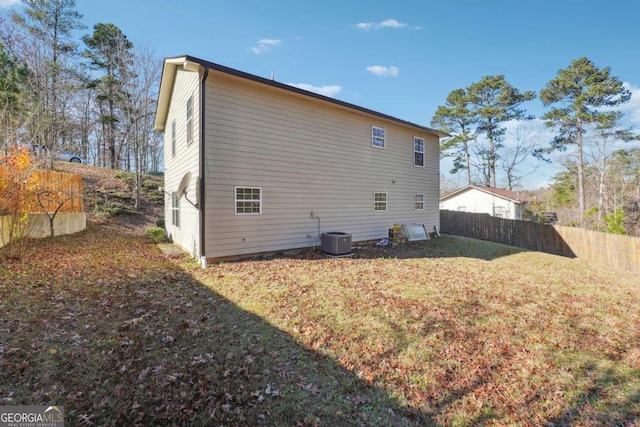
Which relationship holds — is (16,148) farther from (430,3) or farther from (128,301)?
(430,3)

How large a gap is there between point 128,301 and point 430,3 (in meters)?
13.9

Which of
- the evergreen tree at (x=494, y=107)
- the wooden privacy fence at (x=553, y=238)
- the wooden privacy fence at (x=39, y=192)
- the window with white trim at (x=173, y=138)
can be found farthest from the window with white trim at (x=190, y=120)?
the evergreen tree at (x=494, y=107)

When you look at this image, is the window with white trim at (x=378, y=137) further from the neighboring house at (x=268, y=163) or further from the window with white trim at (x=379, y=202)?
the window with white trim at (x=379, y=202)

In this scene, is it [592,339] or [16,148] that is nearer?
[592,339]

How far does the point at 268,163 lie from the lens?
334 inches

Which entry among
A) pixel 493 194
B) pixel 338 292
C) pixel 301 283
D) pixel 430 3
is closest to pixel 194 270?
pixel 301 283

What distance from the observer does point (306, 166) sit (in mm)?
9398

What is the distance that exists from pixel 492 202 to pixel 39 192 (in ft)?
88.8

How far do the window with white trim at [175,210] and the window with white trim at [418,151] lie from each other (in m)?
10.6

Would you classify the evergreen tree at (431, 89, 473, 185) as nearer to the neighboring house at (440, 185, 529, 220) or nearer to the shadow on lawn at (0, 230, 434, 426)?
the neighboring house at (440, 185, 529, 220)

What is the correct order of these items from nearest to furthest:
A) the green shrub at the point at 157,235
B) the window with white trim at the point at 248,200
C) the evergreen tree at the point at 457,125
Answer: the window with white trim at the point at 248,200 → the green shrub at the point at 157,235 → the evergreen tree at the point at 457,125

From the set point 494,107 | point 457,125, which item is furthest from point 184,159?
point 494,107

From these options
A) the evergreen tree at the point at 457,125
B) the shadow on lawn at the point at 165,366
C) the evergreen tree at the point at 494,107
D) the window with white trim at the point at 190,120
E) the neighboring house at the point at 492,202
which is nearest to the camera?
the shadow on lawn at the point at 165,366

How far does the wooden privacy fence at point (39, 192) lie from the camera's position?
7.02m
